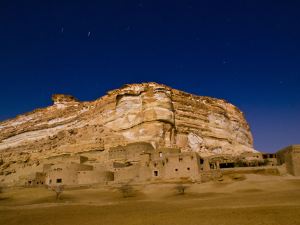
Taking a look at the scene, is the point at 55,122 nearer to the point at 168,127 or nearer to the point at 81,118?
the point at 81,118

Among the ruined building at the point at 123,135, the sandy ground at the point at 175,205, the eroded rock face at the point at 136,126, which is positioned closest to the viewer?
the sandy ground at the point at 175,205

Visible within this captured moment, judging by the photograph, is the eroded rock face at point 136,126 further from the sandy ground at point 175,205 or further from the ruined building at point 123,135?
the sandy ground at point 175,205

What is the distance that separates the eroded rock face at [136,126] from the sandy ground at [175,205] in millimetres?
26094

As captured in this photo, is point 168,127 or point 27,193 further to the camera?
point 168,127

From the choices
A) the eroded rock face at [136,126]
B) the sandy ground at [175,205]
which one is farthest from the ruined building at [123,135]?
the sandy ground at [175,205]

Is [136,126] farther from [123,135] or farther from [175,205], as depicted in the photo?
[175,205]

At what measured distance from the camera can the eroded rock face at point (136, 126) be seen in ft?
200

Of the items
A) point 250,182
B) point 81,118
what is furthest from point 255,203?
point 81,118

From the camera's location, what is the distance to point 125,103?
6625cm

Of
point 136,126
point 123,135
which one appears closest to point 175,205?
point 136,126

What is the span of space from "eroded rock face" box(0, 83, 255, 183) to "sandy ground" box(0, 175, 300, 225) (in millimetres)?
26094

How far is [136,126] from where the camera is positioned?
62.0 m

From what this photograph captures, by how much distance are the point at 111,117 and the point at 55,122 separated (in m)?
18.8

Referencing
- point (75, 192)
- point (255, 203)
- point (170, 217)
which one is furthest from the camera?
point (75, 192)
